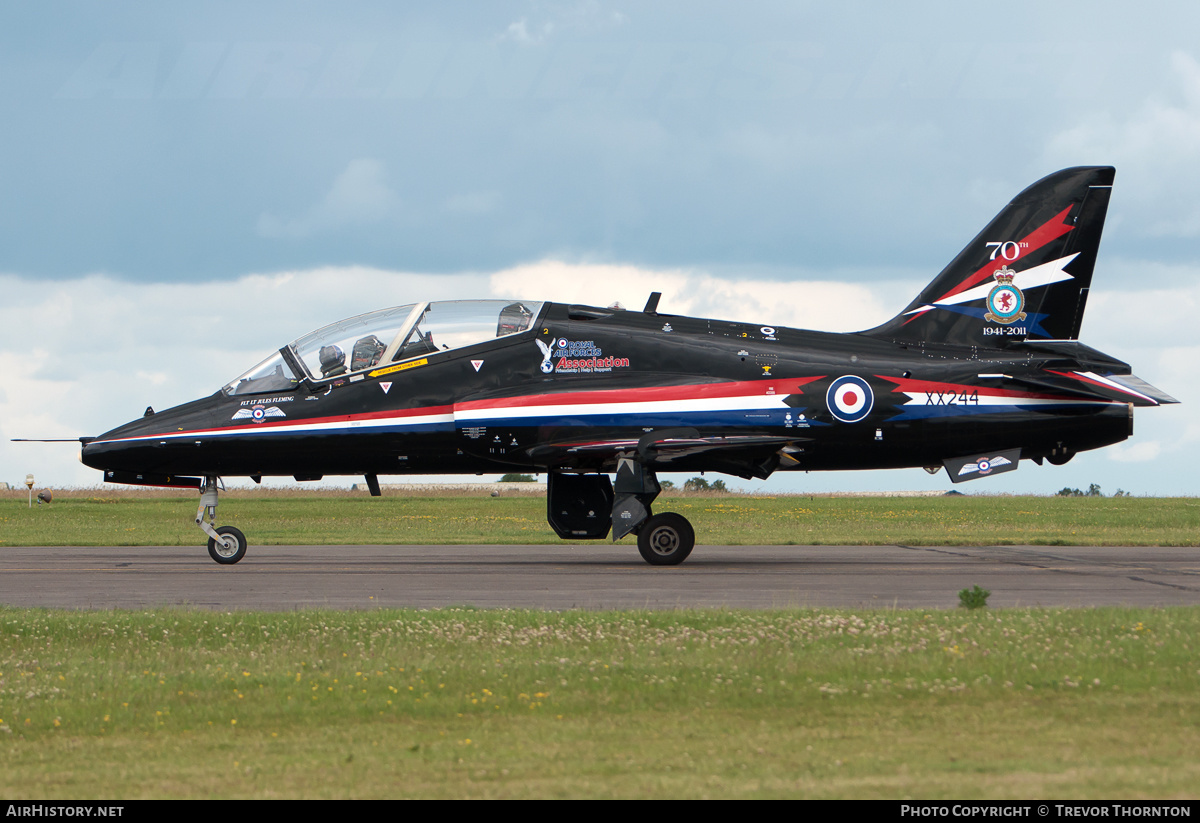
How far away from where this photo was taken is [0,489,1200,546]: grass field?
3072 cm

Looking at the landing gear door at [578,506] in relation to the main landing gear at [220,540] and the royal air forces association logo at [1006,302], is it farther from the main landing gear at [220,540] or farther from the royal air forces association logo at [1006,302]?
the royal air forces association logo at [1006,302]

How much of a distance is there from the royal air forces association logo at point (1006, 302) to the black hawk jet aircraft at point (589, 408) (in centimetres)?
96

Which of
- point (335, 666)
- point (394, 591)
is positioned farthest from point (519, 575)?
point (335, 666)

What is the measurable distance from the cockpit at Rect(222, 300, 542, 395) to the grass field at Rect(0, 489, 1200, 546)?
351 inches

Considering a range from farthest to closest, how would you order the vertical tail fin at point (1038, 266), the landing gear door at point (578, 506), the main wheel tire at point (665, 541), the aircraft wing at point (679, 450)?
the vertical tail fin at point (1038, 266) < the landing gear door at point (578, 506) < the main wheel tire at point (665, 541) < the aircraft wing at point (679, 450)

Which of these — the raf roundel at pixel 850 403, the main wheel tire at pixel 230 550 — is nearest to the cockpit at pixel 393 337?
the main wheel tire at pixel 230 550

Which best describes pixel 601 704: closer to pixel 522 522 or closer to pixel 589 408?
pixel 589 408

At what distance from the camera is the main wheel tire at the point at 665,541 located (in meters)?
20.4

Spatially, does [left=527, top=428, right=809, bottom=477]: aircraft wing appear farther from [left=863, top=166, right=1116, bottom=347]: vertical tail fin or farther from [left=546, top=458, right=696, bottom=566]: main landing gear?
[left=863, top=166, right=1116, bottom=347]: vertical tail fin

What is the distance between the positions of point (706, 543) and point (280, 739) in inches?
848

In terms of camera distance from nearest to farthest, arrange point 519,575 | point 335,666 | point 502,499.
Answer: point 335,666 → point 519,575 → point 502,499

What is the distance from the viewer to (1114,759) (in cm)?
657

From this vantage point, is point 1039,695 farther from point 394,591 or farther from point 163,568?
point 163,568

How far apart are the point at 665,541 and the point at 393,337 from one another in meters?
6.25
